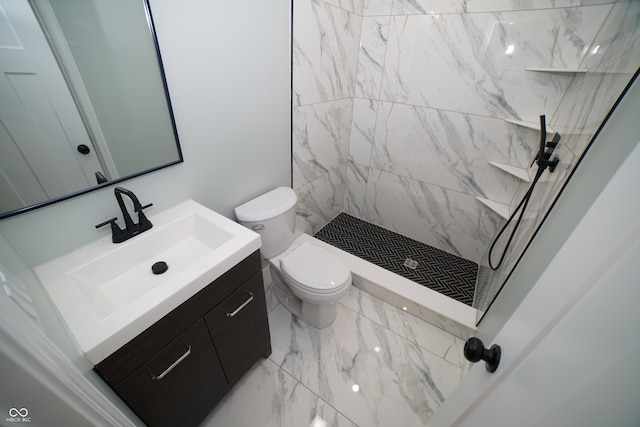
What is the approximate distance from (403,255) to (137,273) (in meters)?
1.91

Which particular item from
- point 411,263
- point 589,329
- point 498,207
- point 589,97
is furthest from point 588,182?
point 411,263

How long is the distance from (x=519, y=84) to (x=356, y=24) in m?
1.16

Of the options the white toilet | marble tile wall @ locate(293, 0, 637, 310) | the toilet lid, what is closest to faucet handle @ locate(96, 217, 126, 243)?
the white toilet

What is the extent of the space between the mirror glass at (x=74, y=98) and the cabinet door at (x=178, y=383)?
0.63 meters

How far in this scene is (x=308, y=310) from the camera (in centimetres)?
165

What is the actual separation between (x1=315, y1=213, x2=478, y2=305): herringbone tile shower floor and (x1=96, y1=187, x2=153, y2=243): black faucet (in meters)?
1.56

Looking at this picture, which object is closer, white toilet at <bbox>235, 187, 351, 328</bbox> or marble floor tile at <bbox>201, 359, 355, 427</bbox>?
marble floor tile at <bbox>201, 359, 355, 427</bbox>

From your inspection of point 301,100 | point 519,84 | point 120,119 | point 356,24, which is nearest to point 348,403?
point 120,119

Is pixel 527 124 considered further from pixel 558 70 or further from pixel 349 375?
pixel 349 375

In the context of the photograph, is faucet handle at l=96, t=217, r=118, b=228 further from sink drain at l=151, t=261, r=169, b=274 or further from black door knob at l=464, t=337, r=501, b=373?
black door knob at l=464, t=337, r=501, b=373

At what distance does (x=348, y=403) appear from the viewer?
4.37 feet

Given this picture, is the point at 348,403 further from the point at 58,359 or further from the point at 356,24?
the point at 356,24

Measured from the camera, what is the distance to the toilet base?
1621 mm

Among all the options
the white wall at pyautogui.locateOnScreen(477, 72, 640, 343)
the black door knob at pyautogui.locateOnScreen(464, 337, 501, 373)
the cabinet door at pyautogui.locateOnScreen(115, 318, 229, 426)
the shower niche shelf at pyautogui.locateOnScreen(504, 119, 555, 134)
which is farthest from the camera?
the shower niche shelf at pyautogui.locateOnScreen(504, 119, 555, 134)
